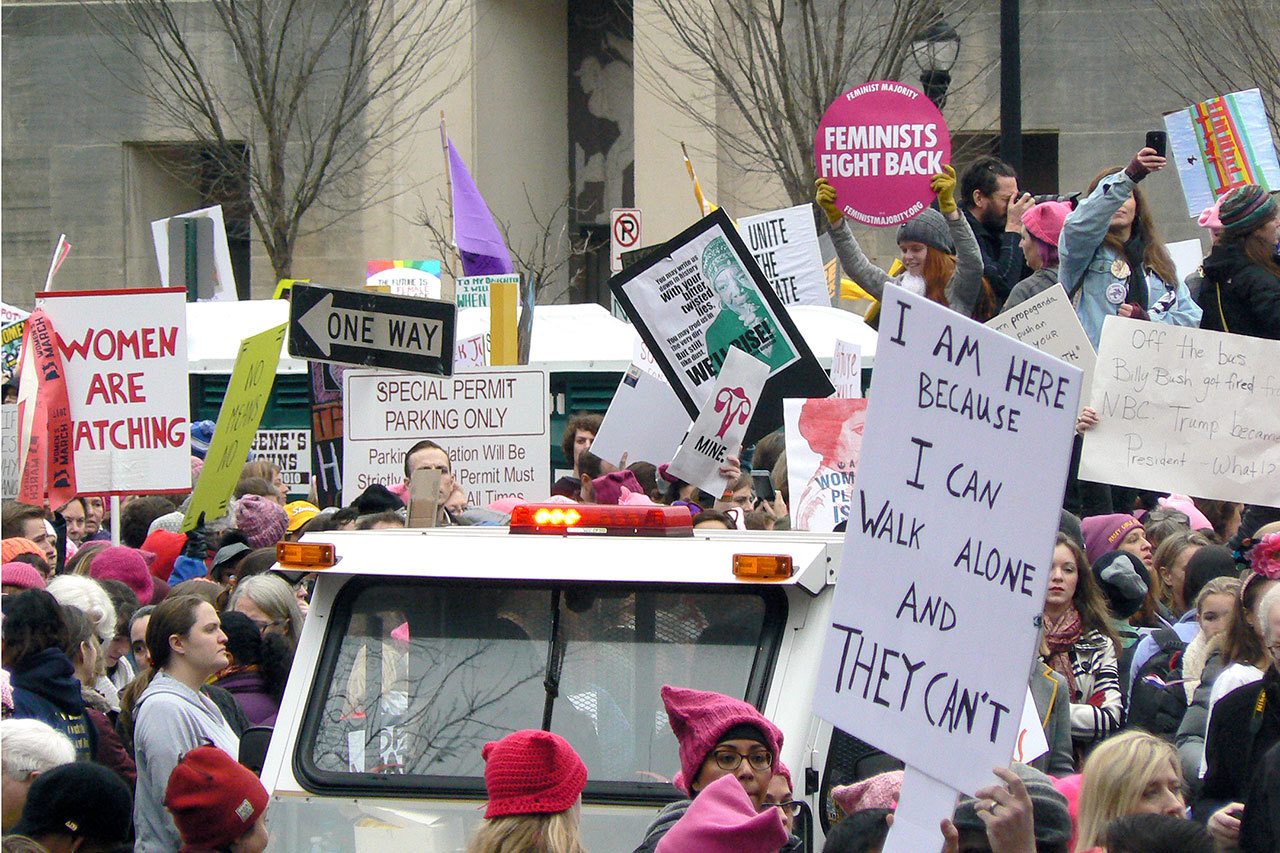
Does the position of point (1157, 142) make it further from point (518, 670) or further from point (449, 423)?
point (518, 670)

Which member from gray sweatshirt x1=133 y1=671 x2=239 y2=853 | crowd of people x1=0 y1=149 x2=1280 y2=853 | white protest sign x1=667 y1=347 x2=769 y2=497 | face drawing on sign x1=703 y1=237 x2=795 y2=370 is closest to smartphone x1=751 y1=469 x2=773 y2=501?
crowd of people x1=0 y1=149 x2=1280 y2=853

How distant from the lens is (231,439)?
33.0 feet

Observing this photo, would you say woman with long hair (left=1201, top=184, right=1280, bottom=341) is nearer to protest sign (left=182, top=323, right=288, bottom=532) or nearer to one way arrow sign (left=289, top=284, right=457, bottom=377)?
one way arrow sign (left=289, top=284, right=457, bottom=377)

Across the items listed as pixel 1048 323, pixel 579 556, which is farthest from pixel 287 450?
pixel 579 556

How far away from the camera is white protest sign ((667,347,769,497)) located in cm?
Result: 855

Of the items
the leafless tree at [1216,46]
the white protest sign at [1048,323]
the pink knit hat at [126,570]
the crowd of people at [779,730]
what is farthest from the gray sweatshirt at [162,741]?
the leafless tree at [1216,46]

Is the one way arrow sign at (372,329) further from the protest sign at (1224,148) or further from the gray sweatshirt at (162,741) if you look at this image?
the protest sign at (1224,148)

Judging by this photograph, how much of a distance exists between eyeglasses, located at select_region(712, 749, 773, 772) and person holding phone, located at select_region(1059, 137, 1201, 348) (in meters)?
4.97

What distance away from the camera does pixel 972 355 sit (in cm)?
358

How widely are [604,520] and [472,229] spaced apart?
10758 mm

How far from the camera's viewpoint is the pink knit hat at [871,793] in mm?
4234

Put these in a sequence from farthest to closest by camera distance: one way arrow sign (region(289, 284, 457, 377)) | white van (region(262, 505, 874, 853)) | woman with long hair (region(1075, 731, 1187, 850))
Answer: one way arrow sign (region(289, 284, 457, 377))
white van (region(262, 505, 874, 853))
woman with long hair (region(1075, 731, 1187, 850))

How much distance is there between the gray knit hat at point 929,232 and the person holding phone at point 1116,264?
65cm

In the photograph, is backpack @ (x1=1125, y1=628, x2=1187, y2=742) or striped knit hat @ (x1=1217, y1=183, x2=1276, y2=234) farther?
striped knit hat @ (x1=1217, y1=183, x2=1276, y2=234)
